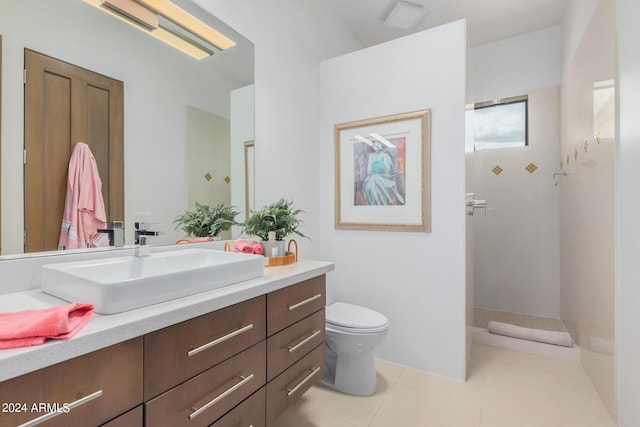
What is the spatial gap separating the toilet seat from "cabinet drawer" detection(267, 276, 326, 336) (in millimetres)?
341

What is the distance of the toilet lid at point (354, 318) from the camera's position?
181 cm

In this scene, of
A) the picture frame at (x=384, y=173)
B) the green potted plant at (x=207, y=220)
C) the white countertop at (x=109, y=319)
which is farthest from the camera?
the picture frame at (x=384, y=173)

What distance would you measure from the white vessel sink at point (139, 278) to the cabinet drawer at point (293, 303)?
0.14m

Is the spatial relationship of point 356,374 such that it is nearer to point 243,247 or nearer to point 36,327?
point 243,247

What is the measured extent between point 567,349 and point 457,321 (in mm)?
1067

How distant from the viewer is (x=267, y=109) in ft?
6.54

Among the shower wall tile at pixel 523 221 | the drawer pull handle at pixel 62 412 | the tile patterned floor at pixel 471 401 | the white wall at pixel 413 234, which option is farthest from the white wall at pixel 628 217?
the drawer pull handle at pixel 62 412

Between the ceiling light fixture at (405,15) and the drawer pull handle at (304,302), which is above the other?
the ceiling light fixture at (405,15)

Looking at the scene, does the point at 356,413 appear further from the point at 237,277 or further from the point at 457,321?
the point at 237,277

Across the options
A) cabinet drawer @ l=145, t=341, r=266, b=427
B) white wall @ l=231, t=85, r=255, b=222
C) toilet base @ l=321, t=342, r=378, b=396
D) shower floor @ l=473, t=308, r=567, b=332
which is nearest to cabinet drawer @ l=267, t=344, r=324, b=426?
cabinet drawer @ l=145, t=341, r=266, b=427

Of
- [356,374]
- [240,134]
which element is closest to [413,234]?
[356,374]

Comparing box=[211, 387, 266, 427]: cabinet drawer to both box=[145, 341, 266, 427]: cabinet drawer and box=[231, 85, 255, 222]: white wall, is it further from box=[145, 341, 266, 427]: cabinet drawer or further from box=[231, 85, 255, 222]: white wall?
box=[231, 85, 255, 222]: white wall

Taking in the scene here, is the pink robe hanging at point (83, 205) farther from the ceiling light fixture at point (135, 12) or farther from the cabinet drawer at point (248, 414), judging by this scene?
the cabinet drawer at point (248, 414)

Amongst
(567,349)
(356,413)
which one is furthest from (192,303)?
(567,349)
